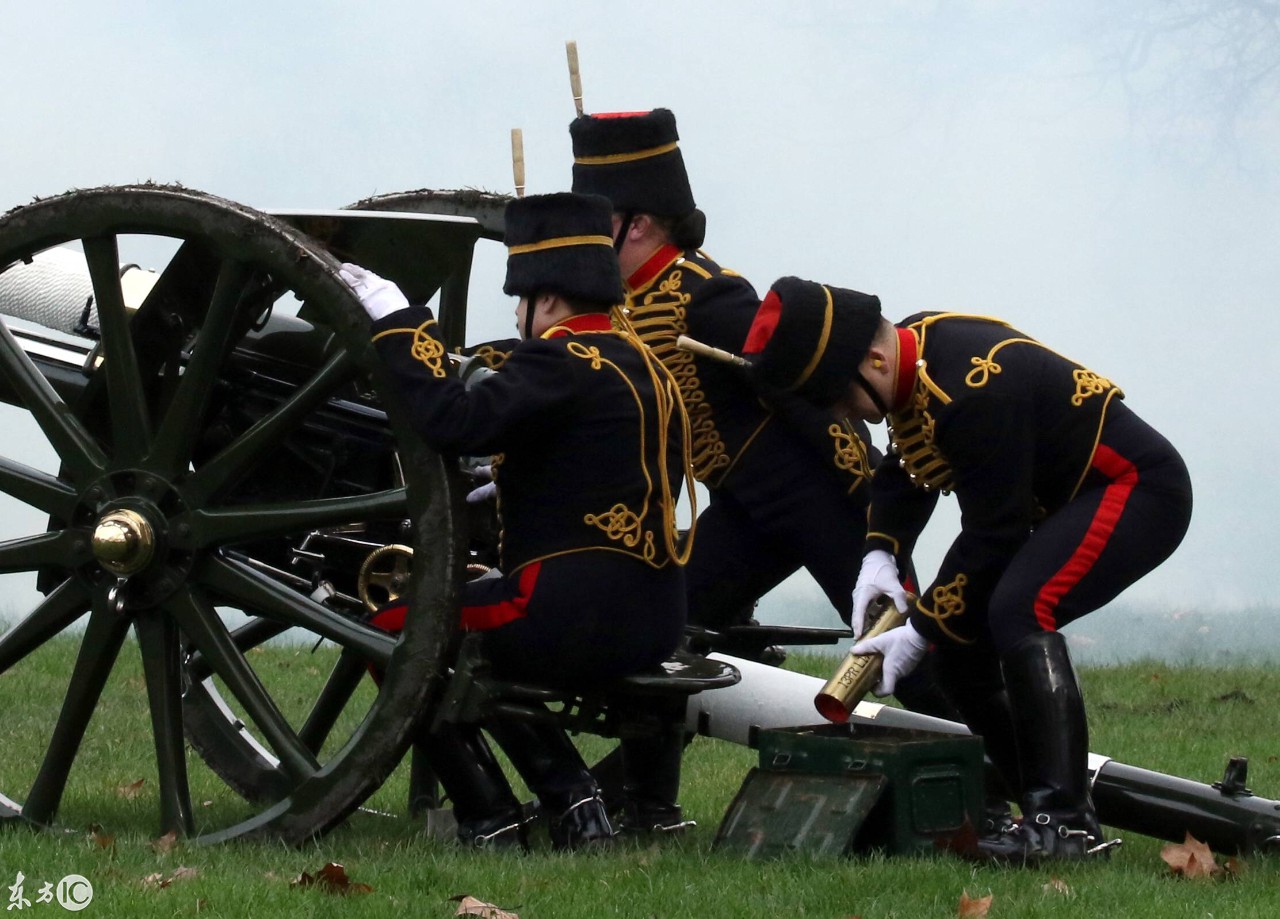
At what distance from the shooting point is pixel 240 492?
15.1ft

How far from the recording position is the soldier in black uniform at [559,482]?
3891 mm

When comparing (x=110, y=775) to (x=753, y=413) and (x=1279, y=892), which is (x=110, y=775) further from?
(x=1279, y=892)

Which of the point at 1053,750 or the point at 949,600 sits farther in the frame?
the point at 949,600

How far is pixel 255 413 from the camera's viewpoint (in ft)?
15.0

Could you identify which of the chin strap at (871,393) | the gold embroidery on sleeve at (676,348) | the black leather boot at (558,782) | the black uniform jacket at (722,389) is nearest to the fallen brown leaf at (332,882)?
the black leather boot at (558,782)

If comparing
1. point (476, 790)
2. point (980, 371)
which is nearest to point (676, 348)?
point (980, 371)

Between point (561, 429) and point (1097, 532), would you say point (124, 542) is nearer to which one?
point (561, 429)

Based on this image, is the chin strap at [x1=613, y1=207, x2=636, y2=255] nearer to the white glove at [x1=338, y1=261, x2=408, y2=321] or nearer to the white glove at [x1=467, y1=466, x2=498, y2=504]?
the white glove at [x1=467, y1=466, x2=498, y2=504]

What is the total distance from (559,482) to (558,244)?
468 millimetres

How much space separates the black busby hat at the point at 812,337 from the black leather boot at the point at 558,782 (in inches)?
32.2

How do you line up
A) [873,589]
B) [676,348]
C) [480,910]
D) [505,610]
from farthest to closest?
1. [676,348]
2. [873,589]
3. [505,610]
4. [480,910]

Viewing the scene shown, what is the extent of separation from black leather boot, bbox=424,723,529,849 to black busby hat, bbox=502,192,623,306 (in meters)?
0.87

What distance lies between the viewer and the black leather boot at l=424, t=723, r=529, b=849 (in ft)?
13.5

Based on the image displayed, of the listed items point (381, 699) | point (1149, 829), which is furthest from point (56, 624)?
point (1149, 829)
